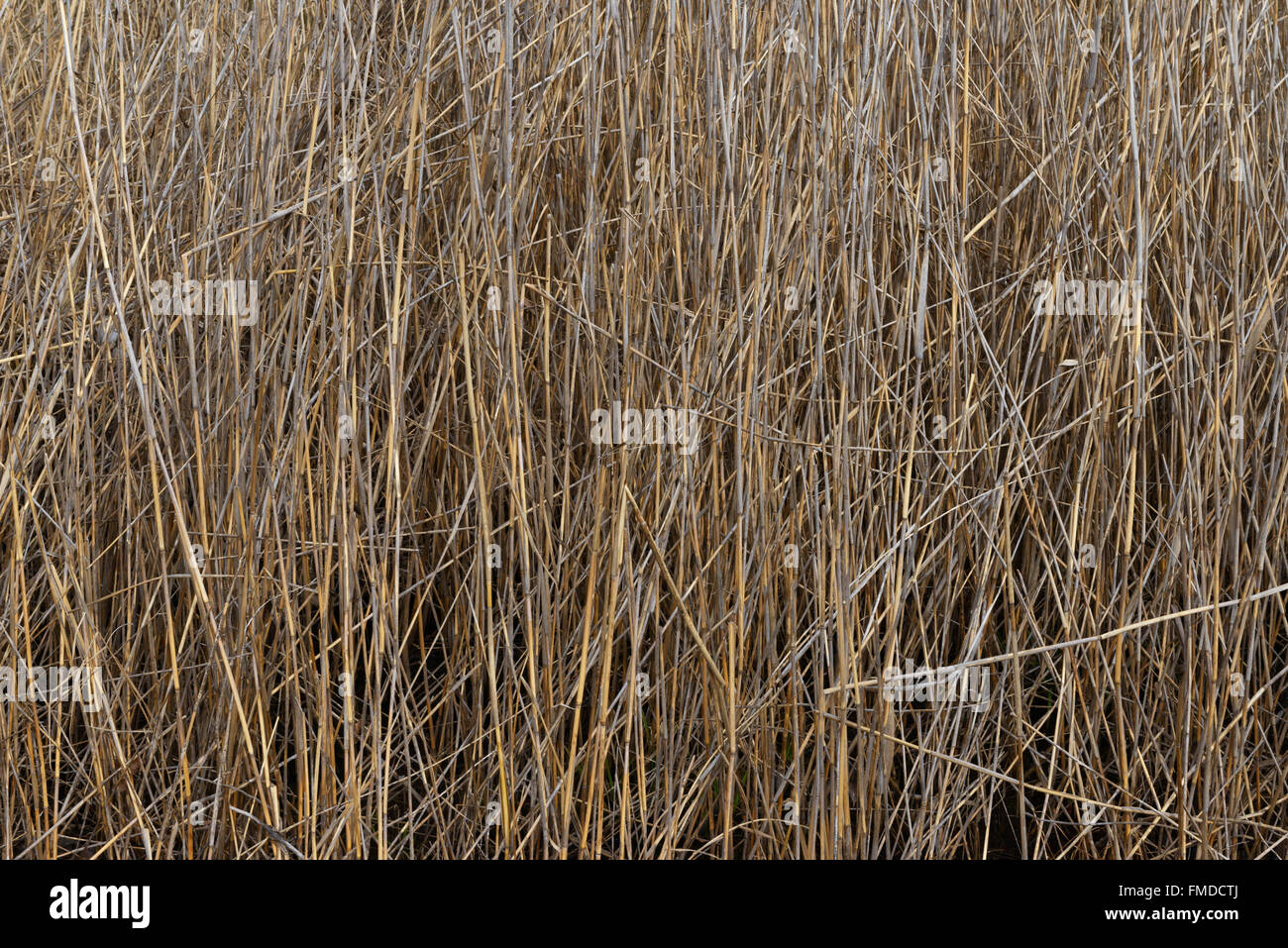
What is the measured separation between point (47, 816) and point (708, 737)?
73 centimetres

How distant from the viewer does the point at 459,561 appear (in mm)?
1274

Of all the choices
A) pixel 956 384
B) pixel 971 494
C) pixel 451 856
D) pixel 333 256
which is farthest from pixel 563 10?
pixel 451 856

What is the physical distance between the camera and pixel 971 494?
3.99 ft

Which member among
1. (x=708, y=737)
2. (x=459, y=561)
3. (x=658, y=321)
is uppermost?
(x=658, y=321)

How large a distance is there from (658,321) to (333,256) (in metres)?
0.35

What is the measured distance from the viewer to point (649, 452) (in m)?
1.11

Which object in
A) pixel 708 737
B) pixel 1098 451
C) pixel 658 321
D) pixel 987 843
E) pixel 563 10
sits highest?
pixel 563 10

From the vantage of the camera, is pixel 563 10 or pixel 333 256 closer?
pixel 333 256

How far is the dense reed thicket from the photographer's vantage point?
41.9 inches

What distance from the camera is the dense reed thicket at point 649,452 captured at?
1063 millimetres

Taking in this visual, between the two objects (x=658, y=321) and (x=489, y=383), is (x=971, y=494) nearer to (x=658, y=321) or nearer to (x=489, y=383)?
(x=658, y=321)

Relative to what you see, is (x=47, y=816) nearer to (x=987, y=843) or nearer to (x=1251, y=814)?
(x=987, y=843)

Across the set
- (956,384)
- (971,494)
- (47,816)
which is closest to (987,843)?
(971,494)

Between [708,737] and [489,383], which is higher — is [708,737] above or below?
below
